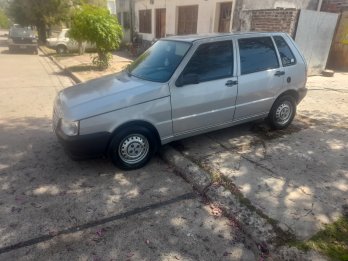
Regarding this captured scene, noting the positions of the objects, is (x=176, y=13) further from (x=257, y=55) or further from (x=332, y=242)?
(x=332, y=242)

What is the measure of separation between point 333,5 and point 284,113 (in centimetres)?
938

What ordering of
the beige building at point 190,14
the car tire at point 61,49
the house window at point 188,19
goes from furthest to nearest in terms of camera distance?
the car tire at point 61,49 → the house window at point 188,19 → the beige building at point 190,14

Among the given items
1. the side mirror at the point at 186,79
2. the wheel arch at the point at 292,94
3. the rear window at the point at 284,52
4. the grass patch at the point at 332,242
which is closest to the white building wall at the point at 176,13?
the rear window at the point at 284,52

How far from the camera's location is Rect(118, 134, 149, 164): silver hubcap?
4.12m

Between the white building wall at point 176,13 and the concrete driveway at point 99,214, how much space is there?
9.50 meters

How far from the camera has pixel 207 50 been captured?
14.6ft

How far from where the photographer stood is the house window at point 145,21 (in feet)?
62.0

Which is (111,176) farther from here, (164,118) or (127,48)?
(127,48)

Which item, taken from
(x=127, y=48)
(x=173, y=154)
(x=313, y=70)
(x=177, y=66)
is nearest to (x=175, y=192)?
(x=173, y=154)

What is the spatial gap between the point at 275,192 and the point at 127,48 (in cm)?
1839

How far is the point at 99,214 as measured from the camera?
342 centimetres

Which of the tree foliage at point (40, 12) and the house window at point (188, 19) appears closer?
the house window at point (188, 19)

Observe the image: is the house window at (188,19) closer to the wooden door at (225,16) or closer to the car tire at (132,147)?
the wooden door at (225,16)

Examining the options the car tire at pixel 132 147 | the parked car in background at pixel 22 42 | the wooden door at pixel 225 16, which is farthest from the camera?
the parked car in background at pixel 22 42
